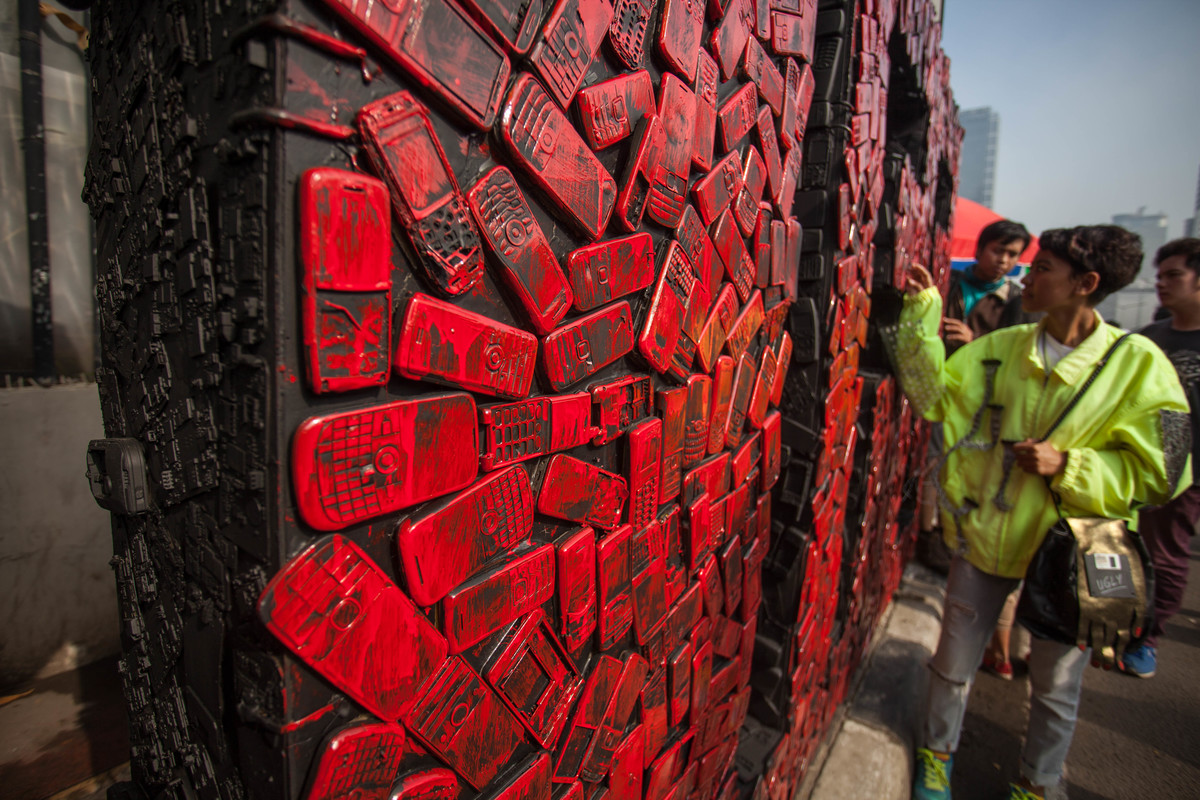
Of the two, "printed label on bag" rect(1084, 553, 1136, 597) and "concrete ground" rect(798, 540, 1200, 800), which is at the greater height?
"printed label on bag" rect(1084, 553, 1136, 597)

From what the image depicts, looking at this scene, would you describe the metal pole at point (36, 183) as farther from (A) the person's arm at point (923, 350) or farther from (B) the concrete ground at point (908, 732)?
(A) the person's arm at point (923, 350)

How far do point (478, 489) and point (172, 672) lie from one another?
0.43 m

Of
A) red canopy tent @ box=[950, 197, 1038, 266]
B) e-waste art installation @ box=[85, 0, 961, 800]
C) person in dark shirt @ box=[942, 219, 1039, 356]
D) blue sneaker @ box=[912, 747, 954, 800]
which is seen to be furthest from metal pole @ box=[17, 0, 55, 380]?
red canopy tent @ box=[950, 197, 1038, 266]

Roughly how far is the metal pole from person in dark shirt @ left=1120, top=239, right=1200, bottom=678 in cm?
422

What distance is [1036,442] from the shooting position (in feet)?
5.43

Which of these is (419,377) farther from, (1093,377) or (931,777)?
(931,777)

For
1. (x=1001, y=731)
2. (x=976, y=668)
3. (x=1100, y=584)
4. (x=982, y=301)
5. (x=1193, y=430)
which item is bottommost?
(x=1001, y=731)

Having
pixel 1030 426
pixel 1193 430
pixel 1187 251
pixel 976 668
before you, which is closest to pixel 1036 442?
pixel 1030 426

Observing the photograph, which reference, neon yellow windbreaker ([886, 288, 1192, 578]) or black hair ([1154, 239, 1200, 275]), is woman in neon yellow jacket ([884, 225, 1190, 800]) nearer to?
neon yellow windbreaker ([886, 288, 1192, 578])

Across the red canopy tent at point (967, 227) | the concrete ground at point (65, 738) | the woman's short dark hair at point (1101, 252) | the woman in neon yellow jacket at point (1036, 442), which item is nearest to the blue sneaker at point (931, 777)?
the woman in neon yellow jacket at point (1036, 442)

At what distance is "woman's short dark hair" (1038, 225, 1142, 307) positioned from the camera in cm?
163

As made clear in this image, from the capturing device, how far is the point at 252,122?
0.42 meters

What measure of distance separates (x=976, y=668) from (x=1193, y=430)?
1350 mm

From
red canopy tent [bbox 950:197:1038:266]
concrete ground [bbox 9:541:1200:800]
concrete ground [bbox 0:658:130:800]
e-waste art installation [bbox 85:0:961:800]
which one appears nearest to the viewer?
e-waste art installation [bbox 85:0:961:800]
